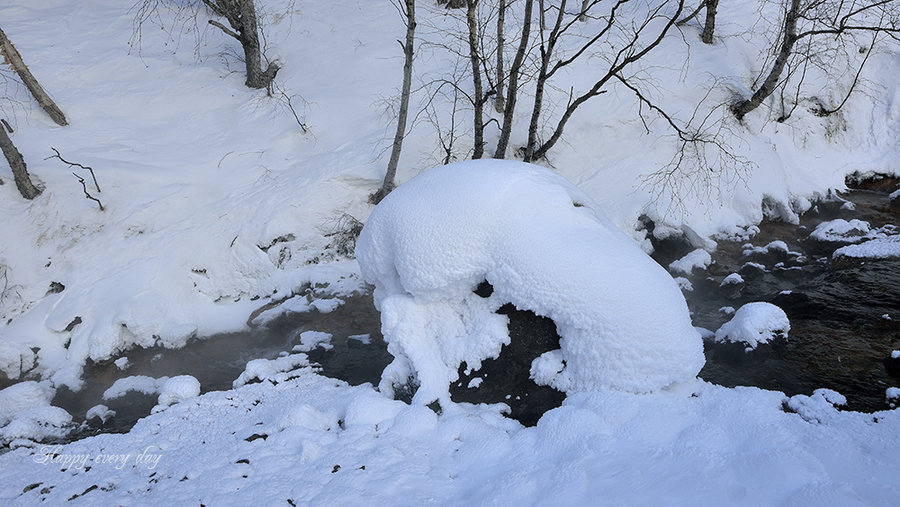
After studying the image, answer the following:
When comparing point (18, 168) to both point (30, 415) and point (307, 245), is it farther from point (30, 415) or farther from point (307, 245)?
point (307, 245)

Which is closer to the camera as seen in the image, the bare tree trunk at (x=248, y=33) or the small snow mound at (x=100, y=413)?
the small snow mound at (x=100, y=413)

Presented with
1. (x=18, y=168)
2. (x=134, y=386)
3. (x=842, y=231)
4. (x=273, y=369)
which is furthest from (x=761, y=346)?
(x=18, y=168)

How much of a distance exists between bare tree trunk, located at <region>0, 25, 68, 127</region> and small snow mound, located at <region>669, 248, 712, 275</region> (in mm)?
9921

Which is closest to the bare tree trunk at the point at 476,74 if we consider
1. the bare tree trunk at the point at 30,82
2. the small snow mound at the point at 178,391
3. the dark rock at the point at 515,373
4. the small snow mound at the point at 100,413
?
the dark rock at the point at 515,373

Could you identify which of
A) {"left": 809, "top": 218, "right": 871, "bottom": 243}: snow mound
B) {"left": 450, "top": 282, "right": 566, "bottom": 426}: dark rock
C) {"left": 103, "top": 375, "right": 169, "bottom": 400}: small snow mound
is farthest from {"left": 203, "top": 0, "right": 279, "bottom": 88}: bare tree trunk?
{"left": 809, "top": 218, "right": 871, "bottom": 243}: snow mound

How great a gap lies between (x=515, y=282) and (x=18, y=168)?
7314mm

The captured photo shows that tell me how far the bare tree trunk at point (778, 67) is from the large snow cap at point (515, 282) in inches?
206

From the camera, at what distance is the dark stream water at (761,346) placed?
4934 millimetres

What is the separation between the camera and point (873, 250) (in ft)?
22.1

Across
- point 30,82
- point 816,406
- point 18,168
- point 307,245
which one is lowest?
point 307,245

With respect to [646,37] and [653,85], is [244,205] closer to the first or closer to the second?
[653,85]

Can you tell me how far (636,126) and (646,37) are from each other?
2.33 meters

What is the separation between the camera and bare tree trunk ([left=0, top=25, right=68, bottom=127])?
27.0 feet

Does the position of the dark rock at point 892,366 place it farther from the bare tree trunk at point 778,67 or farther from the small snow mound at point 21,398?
the small snow mound at point 21,398
